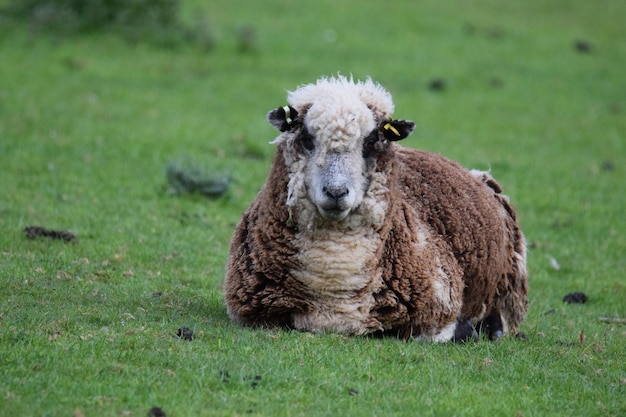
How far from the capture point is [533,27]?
29344mm

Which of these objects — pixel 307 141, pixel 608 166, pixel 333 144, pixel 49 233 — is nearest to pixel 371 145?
pixel 333 144

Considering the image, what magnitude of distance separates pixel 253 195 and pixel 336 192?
7556mm

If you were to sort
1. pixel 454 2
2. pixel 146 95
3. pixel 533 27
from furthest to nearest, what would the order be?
pixel 454 2, pixel 533 27, pixel 146 95

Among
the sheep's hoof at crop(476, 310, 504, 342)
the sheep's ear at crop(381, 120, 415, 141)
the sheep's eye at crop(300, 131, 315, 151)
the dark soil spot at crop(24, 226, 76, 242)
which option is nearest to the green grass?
the dark soil spot at crop(24, 226, 76, 242)

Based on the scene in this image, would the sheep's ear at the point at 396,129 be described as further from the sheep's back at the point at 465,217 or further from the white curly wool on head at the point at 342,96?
the sheep's back at the point at 465,217

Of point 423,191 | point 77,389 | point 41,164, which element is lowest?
point 41,164

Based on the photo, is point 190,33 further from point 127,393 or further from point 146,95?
point 127,393

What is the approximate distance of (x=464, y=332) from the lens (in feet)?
27.7

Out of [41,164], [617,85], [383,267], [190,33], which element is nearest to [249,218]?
[383,267]

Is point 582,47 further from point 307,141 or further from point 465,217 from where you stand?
point 307,141

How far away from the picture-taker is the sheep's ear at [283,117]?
782 centimetres

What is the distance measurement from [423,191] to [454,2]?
2372cm

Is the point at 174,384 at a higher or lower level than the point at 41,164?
higher

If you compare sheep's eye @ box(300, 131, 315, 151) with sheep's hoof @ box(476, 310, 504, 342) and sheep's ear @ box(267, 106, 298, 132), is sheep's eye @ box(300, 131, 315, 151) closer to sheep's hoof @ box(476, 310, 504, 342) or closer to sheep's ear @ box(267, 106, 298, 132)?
sheep's ear @ box(267, 106, 298, 132)
